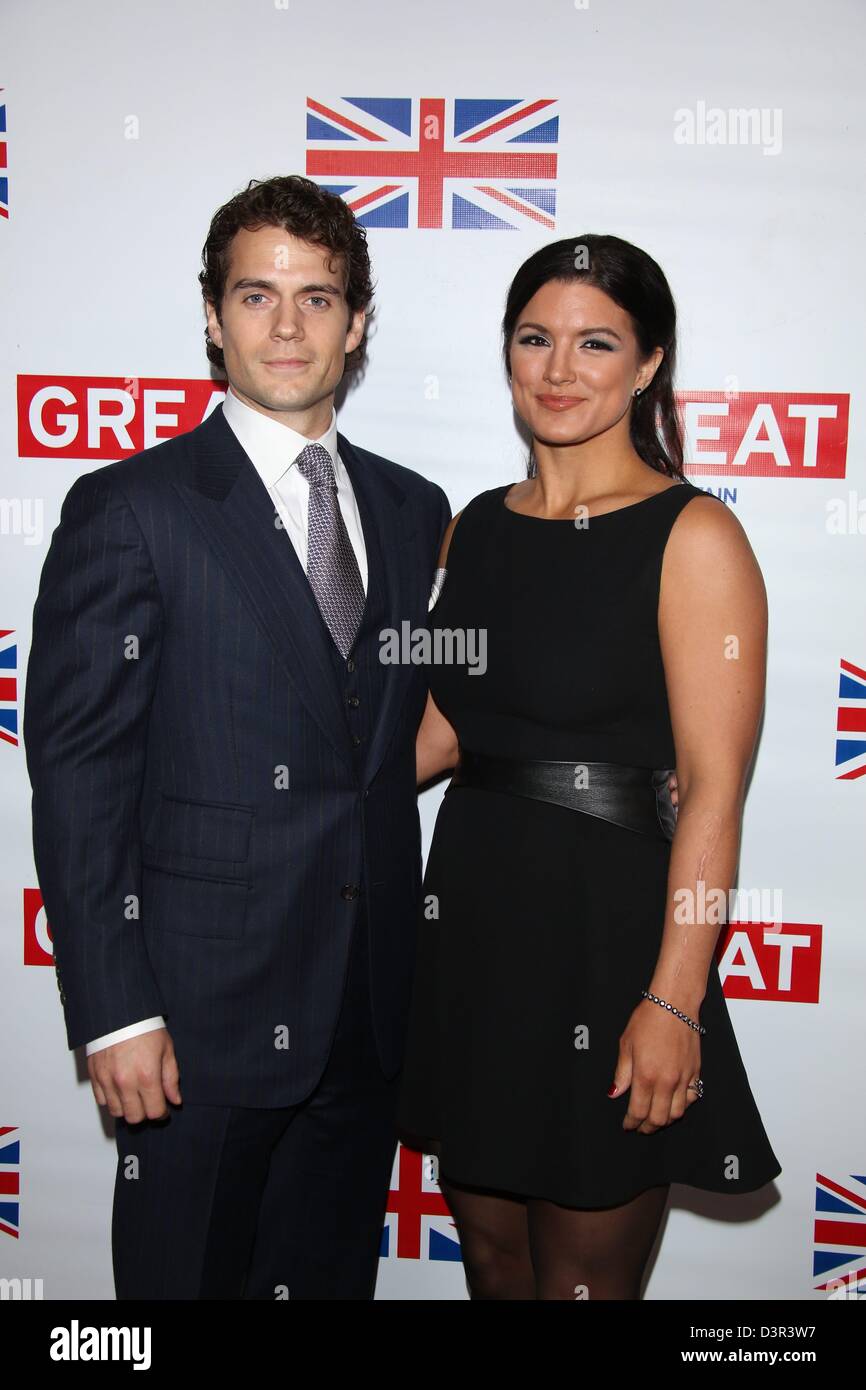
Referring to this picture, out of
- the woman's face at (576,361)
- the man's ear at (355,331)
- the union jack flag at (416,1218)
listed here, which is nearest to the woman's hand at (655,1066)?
the woman's face at (576,361)

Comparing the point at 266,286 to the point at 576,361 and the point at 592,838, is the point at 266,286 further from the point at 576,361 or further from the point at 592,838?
the point at 592,838

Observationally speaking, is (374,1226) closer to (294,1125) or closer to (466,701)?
(294,1125)

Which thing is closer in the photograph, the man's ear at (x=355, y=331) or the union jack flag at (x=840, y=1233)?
the man's ear at (x=355, y=331)

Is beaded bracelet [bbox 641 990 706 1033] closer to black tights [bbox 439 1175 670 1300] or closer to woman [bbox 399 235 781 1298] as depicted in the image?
woman [bbox 399 235 781 1298]

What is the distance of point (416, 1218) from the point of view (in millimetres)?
2621

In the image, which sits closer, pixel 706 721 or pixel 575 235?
pixel 706 721

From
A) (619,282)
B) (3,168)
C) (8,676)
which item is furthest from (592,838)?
(3,168)

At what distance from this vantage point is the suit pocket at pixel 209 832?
1.70 metres

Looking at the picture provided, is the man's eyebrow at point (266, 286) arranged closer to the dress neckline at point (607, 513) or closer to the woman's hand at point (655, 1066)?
the dress neckline at point (607, 513)

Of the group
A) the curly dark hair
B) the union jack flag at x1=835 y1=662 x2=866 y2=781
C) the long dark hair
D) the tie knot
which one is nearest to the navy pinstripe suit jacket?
the tie knot

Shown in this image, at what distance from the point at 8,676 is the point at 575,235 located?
5.10 ft

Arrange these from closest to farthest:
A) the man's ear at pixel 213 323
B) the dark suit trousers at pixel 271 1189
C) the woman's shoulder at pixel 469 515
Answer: the dark suit trousers at pixel 271 1189 → the man's ear at pixel 213 323 → the woman's shoulder at pixel 469 515

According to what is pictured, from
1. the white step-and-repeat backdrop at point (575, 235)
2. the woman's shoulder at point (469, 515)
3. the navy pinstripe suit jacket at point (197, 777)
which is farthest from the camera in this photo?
the white step-and-repeat backdrop at point (575, 235)

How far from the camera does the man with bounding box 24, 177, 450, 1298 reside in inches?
64.9
